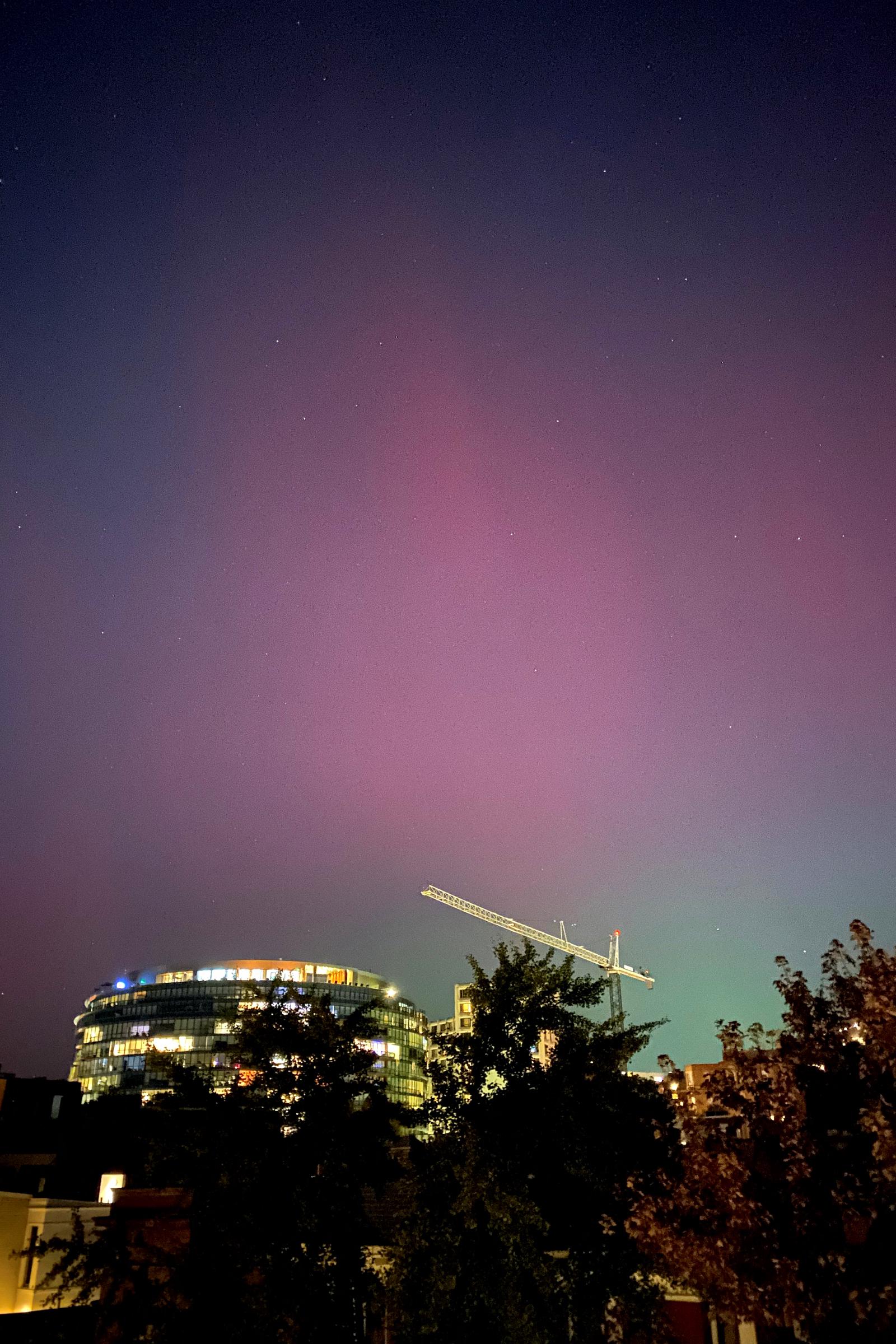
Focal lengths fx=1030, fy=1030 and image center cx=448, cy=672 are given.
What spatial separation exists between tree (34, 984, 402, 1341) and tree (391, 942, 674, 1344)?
48.2 inches

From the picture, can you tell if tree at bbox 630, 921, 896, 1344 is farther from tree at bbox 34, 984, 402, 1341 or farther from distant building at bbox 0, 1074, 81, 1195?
distant building at bbox 0, 1074, 81, 1195

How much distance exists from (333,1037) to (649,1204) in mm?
8206

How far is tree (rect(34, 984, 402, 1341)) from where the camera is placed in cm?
1788

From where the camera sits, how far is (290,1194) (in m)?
18.9

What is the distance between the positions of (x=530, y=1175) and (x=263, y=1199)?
16.2ft

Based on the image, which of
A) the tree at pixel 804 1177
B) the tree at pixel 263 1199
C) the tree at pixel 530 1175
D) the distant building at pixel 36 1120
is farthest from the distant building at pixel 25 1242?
the distant building at pixel 36 1120

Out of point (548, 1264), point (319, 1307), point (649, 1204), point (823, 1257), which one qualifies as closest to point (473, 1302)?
point (548, 1264)

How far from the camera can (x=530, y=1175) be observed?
1920cm

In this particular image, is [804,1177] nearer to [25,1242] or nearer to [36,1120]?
[25,1242]

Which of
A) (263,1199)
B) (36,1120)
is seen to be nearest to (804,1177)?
(263,1199)

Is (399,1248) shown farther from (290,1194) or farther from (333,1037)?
(333,1037)

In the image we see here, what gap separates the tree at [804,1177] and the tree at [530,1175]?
95.1 inches

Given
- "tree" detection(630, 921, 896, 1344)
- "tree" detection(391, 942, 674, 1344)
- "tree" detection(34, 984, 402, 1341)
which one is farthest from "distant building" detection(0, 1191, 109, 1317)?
"tree" detection(630, 921, 896, 1344)

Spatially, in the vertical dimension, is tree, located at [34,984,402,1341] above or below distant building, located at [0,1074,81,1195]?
below
